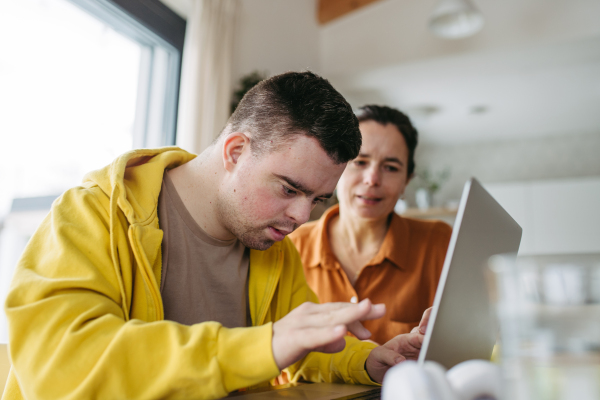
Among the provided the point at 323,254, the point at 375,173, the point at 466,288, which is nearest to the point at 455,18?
the point at 375,173

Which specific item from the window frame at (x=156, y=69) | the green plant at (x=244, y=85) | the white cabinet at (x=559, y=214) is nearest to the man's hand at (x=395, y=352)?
the window frame at (x=156, y=69)

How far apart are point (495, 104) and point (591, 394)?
13.3 ft

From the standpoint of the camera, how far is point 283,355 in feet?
1.98

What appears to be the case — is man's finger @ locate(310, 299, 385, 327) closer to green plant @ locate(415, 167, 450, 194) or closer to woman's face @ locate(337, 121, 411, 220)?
woman's face @ locate(337, 121, 411, 220)

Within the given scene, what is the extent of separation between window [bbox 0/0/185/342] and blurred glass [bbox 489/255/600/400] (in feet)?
6.03

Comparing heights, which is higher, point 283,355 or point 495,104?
point 495,104

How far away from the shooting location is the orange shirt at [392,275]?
1.53 m

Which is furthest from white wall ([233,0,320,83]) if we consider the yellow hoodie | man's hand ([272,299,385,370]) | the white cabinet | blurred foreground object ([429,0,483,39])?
man's hand ([272,299,385,370])

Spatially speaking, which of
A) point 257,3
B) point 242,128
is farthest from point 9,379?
point 257,3

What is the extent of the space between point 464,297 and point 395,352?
308mm

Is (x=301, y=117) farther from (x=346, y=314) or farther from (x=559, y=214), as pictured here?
(x=559, y=214)

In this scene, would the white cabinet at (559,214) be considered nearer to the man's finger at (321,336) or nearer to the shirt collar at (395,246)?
the shirt collar at (395,246)

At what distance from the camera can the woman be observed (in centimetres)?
158

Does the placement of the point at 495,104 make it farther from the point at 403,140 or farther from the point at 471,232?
the point at 471,232
